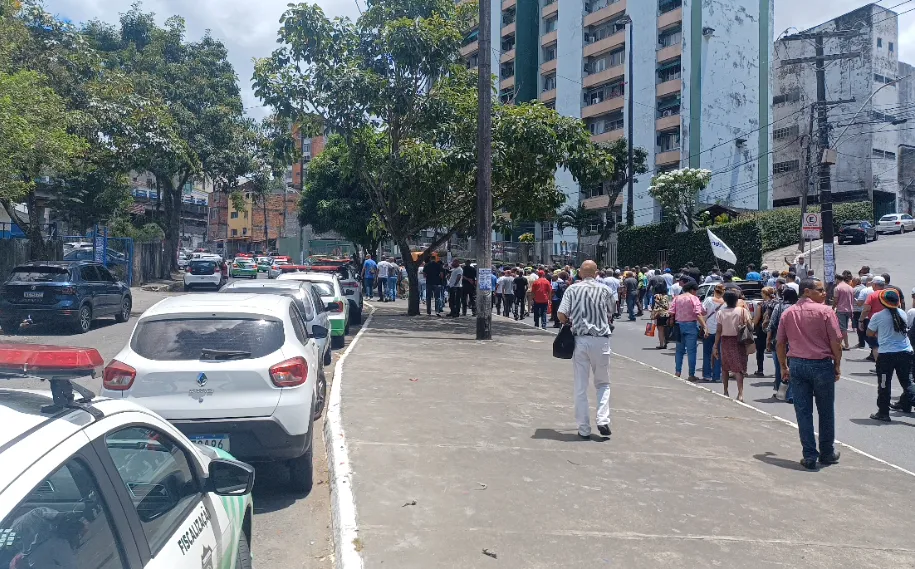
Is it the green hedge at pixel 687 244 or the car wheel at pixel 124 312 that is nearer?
the car wheel at pixel 124 312

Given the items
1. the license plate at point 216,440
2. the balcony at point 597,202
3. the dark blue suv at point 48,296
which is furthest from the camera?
the balcony at point 597,202

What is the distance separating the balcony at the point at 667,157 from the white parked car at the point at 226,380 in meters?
47.8

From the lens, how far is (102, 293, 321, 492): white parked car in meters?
5.88

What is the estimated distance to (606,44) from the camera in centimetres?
5569

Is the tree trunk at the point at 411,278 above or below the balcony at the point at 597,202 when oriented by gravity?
below

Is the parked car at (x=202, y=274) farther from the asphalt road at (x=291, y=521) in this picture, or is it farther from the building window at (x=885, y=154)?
the building window at (x=885, y=154)

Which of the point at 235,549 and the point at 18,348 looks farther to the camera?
the point at 235,549

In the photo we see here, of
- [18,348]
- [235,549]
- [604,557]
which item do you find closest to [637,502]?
[604,557]

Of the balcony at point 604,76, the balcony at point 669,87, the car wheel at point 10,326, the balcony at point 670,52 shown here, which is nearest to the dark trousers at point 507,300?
the car wheel at point 10,326

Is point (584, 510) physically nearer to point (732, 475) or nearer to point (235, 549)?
point (732, 475)

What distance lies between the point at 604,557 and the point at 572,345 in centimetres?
326

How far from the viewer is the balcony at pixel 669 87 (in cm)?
5078

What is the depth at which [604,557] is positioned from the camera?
495 cm

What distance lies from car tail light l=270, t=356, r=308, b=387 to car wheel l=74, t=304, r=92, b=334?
42.7 ft
